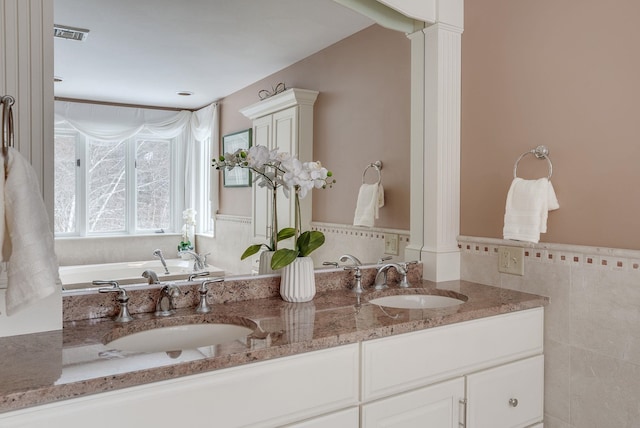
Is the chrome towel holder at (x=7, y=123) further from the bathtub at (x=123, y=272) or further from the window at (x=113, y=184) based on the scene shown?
the bathtub at (x=123, y=272)

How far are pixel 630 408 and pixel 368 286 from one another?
0.98 meters

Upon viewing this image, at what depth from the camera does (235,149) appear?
1.80 meters

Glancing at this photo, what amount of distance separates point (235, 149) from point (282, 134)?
0.19 metres

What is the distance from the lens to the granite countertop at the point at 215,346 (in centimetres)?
100

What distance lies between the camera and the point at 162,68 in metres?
1.69

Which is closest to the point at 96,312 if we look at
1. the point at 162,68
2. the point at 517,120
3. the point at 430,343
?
the point at 162,68

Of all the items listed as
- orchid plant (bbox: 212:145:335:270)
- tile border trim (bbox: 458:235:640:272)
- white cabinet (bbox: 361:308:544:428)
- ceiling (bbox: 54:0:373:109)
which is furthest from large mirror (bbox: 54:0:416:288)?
white cabinet (bbox: 361:308:544:428)

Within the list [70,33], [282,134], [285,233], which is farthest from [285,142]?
[70,33]

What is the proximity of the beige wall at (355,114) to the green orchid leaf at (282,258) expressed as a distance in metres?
0.22

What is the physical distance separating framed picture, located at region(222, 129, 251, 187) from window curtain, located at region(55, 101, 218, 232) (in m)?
0.04

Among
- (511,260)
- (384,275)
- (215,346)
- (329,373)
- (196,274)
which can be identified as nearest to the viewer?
(215,346)

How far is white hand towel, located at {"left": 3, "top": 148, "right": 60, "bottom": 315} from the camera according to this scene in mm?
1068

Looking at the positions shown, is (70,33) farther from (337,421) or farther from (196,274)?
(337,421)

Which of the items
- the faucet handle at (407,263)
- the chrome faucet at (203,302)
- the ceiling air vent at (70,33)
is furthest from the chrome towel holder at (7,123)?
the faucet handle at (407,263)
